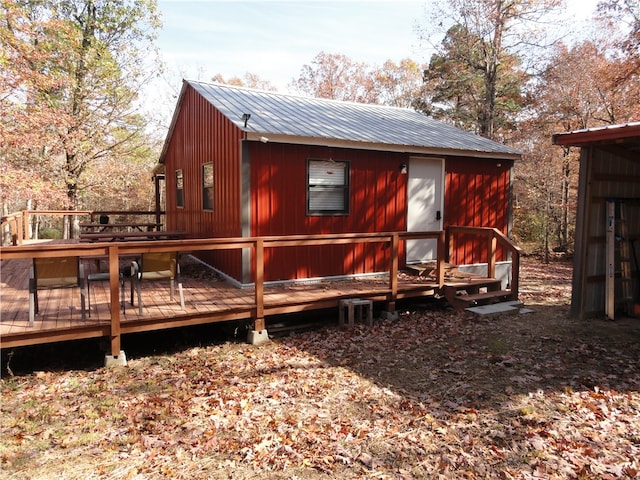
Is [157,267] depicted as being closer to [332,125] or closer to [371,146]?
[371,146]

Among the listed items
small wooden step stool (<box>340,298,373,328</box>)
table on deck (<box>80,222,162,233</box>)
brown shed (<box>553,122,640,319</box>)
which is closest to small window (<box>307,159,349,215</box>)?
small wooden step stool (<box>340,298,373,328</box>)

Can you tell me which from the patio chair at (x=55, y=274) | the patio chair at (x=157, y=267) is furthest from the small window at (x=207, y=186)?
the patio chair at (x=55, y=274)

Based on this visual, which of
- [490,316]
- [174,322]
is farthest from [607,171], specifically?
[174,322]

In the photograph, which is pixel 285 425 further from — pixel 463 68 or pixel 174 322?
pixel 463 68

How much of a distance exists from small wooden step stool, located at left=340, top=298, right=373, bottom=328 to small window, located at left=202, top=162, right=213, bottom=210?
3.99 m

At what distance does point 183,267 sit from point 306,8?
24.9 feet

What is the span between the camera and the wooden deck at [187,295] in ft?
16.5

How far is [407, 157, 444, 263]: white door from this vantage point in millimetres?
9180

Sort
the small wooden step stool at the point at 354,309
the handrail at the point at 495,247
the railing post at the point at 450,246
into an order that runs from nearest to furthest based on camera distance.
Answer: the small wooden step stool at the point at 354,309
the handrail at the point at 495,247
the railing post at the point at 450,246

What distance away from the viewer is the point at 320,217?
8.19m

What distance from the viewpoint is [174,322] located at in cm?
559

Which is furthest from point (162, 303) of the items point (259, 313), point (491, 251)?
point (491, 251)

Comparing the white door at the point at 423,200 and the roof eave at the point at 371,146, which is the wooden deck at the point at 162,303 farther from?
the roof eave at the point at 371,146

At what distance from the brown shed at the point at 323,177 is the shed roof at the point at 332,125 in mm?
31
